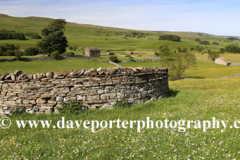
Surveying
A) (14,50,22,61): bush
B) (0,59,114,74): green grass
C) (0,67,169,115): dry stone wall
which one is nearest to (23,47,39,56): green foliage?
(14,50,22,61): bush

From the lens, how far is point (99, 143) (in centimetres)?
515

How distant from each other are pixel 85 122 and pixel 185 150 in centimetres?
408

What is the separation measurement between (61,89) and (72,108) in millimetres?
1164

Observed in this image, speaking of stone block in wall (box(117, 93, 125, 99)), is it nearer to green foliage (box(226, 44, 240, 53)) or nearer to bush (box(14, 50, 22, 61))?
bush (box(14, 50, 22, 61))

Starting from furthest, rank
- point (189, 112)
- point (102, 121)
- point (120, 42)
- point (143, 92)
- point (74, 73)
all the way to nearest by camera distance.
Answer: point (120, 42) → point (143, 92) → point (74, 73) → point (189, 112) → point (102, 121)

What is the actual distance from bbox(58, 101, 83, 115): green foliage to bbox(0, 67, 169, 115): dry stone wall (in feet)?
0.75

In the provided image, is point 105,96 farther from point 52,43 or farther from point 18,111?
point 52,43

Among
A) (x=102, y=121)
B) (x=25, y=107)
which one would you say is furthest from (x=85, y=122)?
(x=25, y=107)

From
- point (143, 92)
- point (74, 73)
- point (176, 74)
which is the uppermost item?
point (74, 73)

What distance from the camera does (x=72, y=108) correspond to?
8383mm

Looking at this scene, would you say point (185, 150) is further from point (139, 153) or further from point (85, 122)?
point (85, 122)

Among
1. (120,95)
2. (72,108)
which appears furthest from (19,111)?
(120,95)

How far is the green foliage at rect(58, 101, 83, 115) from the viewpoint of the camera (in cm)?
826

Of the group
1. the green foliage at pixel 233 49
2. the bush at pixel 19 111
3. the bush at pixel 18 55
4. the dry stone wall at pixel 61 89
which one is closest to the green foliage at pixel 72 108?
the dry stone wall at pixel 61 89
